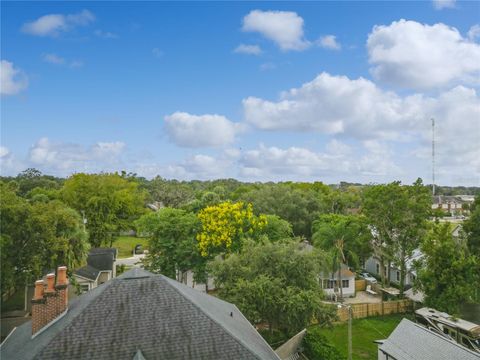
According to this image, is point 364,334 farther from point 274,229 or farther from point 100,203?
point 100,203

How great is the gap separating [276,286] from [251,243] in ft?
17.1

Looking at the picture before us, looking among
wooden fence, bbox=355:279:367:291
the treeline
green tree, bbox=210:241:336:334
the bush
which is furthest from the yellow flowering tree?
wooden fence, bbox=355:279:367:291

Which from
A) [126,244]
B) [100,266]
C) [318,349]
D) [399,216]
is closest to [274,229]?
[399,216]

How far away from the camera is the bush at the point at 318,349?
21.4m

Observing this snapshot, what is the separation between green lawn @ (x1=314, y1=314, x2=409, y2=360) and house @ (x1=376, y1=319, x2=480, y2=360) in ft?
12.2

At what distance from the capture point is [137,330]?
13.1 meters

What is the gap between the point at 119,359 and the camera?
12250 millimetres

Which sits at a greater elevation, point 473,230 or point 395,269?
point 473,230

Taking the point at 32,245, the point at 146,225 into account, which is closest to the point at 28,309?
the point at 32,245

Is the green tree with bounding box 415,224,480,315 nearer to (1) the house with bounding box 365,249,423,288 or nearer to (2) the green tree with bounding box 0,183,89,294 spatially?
(1) the house with bounding box 365,249,423,288

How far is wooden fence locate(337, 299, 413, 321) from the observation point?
3253cm

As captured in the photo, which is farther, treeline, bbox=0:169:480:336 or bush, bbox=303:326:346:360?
treeline, bbox=0:169:480:336

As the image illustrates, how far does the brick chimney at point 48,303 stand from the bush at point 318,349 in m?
13.8

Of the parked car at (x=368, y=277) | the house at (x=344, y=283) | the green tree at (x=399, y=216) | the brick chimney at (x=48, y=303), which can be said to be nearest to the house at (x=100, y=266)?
the house at (x=344, y=283)
